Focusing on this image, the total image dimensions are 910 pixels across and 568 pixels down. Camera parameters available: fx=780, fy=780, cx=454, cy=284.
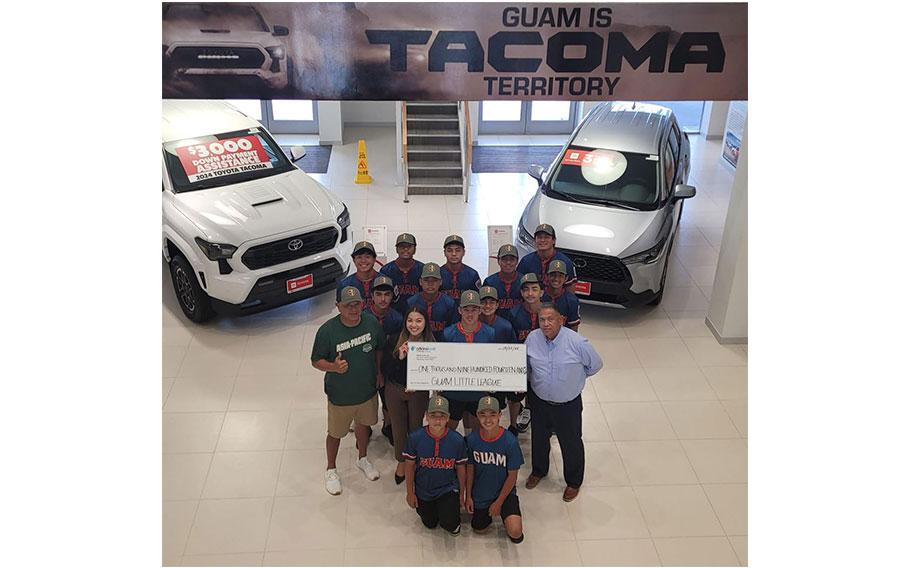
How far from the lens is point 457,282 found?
6.18m

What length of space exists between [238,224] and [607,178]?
3.88 meters

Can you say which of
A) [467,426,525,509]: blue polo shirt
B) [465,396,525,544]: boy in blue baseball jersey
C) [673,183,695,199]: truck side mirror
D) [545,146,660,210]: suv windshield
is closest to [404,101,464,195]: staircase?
[545,146,660,210]: suv windshield

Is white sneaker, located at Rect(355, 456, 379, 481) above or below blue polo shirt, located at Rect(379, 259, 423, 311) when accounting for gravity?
below

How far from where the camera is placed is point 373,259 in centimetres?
604

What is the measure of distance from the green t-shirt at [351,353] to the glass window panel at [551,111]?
948 cm

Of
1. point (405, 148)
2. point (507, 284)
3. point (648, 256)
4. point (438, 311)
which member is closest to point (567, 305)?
point (507, 284)

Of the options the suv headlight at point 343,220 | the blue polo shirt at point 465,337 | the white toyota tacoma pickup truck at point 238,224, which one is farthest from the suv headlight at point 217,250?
the blue polo shirt at point 465,337

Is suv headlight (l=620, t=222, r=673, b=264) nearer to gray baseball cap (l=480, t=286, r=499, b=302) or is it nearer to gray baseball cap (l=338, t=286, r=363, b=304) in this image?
gray baseball cap (l=480, t=286, r=499, b=302)

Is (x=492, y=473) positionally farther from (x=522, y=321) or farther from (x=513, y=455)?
(x=522, y=321)

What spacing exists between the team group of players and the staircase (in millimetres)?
4860

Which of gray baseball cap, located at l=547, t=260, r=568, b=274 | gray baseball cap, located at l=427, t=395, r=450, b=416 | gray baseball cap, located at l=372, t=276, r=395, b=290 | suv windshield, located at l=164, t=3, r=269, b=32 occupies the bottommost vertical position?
gray baseball cap, located at l=427, t=395, r=450, b=416

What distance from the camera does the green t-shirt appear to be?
17.0 feet

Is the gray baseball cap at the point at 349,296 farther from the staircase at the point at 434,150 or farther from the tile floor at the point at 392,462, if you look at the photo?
the staircase at the point at 434,150

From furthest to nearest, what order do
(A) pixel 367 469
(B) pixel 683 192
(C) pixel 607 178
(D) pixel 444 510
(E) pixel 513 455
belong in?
(C) pixel 607 178 < (B) pixel 683 192 < (A) pixel 367 469 < (D) pixel 444 510 < (E) pixel 513 455
